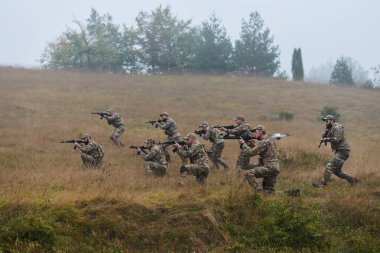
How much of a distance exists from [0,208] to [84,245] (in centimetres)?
197

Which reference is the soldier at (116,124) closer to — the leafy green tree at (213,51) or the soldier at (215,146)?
the soldier at (215,146)

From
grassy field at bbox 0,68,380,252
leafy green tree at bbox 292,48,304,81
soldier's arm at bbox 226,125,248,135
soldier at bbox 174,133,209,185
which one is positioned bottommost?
grassy field at bbox 0,68,380,252

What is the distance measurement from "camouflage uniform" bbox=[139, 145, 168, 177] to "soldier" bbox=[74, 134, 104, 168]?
70.6 inches

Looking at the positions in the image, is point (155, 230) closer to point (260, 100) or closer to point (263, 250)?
point (263, 250)

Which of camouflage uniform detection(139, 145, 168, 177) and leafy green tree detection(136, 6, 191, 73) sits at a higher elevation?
leafy green tree detection(136, 6, 191, 73)

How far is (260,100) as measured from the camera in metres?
36.5

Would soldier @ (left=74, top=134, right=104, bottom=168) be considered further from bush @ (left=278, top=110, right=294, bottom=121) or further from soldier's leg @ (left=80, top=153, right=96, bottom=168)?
bush @ (left=278, top=110, right=294, bottom=121)

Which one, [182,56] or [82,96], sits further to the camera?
[182,56]

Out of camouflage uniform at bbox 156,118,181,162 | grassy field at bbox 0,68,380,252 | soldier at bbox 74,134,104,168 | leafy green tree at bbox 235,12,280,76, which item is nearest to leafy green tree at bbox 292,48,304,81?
leafy green tree at bbox 235,12,280,76

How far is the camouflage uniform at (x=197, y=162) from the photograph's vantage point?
12.1 meters

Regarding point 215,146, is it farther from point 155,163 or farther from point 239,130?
point 155,163

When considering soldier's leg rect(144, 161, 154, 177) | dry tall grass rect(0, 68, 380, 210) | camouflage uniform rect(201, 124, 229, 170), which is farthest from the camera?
camouflage uniform rect(201, 124, 229, 170)

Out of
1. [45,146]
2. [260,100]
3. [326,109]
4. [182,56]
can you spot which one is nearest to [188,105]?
[260,100]

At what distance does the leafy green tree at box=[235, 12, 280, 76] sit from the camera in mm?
54406
